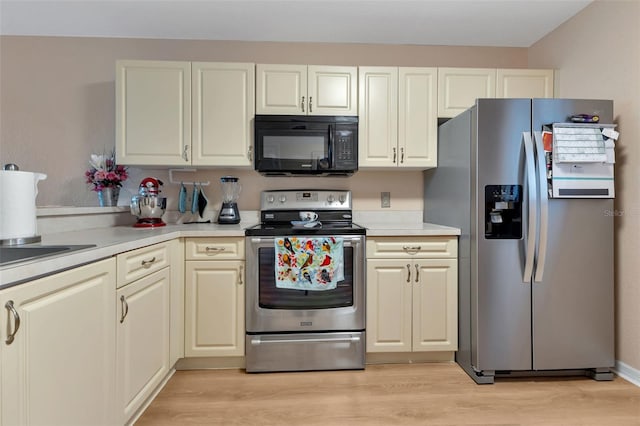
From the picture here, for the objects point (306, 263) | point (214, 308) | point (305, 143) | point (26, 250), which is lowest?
point (214, 308)

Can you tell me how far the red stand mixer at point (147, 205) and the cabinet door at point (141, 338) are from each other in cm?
55

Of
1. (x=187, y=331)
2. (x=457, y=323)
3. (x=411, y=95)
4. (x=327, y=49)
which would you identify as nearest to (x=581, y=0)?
(x=411, y=95)

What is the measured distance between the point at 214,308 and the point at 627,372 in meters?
2.56

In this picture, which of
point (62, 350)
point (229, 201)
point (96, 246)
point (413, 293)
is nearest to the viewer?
point (62, 350)

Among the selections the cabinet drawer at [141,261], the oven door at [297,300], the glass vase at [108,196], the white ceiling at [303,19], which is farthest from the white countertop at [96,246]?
the white ceiling at [303,19]

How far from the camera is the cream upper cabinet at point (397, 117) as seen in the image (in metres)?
2.35

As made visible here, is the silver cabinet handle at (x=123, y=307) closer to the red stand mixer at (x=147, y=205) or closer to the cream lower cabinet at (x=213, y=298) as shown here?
the cream lower cabinet at (x=213, y=298)

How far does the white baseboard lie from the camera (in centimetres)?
185

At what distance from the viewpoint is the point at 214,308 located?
2.01 metres

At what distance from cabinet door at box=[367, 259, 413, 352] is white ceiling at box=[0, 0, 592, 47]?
1.78 meters

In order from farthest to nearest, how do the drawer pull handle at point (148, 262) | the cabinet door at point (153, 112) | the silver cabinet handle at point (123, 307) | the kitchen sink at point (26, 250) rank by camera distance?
the cabinet door at point (153, 112) → the drawer pull handle at point (148, 262) → the silver cabinet handle at point (123, 307) → the kitchen sink at point (26, 250)

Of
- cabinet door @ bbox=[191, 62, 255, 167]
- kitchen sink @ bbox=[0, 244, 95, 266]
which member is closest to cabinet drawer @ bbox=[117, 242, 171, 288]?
kitchen sink @ bbox=[0, 244, 95, 266]

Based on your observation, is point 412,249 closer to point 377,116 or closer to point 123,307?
point 377,116

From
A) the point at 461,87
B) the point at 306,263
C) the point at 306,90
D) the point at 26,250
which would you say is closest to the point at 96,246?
the point at 26,250
